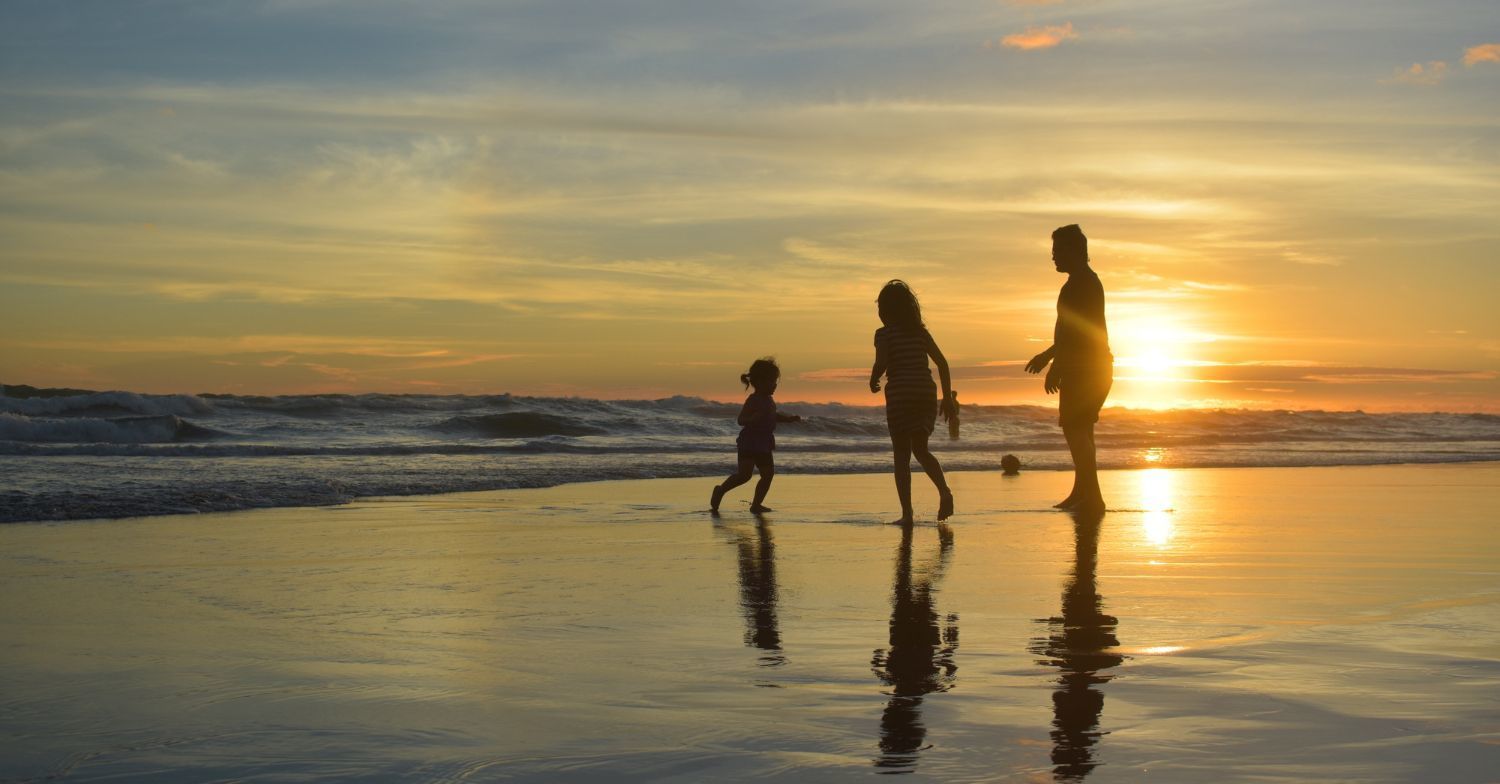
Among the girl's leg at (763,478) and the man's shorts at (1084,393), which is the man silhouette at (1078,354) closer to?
the man's shorts at (1084,393)

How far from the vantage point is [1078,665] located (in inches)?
153

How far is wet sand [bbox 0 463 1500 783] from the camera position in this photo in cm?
291

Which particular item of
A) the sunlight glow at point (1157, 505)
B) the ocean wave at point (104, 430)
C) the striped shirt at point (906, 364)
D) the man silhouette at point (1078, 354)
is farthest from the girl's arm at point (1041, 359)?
the ocean wave at point (104, 430)

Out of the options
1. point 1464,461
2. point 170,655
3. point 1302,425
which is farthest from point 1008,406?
point 170,655

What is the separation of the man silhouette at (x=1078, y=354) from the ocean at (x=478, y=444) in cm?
600

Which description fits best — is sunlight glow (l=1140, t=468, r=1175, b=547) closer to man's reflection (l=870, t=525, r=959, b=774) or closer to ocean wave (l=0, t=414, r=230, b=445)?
man's reflection (l=870, t=525, r=959, b=774)

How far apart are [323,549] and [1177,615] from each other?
187 inches

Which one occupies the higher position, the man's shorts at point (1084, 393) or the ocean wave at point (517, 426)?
the man's shorts at point (1084, 393)

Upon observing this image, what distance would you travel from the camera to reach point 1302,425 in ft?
126

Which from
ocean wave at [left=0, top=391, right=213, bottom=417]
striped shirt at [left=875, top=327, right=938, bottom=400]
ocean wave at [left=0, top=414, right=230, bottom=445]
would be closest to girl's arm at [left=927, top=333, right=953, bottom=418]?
striped shirt at [left=875, top=327, right=938, bottom=400]

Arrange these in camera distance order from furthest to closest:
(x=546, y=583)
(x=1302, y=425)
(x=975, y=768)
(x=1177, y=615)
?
(x=1302, y=425) → (x=546, y=583) → (x=1177, y=615) → (x=975, y=768)

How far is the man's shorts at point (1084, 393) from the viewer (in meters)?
9.84

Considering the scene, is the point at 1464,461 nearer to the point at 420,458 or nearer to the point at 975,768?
the point at 420,458

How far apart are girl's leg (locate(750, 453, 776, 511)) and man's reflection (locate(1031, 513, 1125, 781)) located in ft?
14.6
